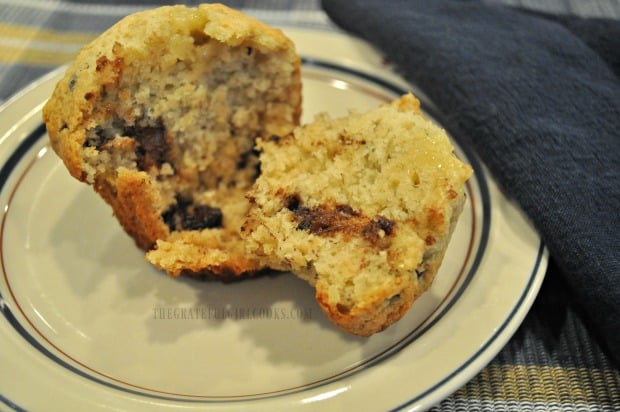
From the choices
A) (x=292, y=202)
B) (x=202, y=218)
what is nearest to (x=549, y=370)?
(x=292, y=202)

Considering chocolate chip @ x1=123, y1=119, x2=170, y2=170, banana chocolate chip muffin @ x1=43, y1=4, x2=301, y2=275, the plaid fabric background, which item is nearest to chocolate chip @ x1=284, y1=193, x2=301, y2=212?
banana chocolate chip muffin @ x1=43, y1=4, x2=301, y2=275

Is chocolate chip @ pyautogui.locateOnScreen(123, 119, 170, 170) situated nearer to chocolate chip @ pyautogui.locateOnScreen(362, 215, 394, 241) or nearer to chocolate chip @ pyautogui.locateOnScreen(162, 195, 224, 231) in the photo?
chocolate chip @ pyautogui.locateOnScreen(162, 195, 224, 231)

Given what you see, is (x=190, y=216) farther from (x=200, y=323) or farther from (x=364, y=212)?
(x=364, y=212)

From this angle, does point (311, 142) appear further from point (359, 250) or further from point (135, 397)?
point (135, 397)

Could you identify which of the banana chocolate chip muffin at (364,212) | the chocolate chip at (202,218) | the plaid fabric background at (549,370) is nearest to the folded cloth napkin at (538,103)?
the plaid fabric background at (549,370)

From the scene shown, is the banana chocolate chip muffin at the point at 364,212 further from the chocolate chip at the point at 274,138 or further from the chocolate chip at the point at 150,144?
the chocolate chip at the point at 150,144

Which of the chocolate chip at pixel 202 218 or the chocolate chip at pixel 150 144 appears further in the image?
the chocolate chip at pixel 202 218

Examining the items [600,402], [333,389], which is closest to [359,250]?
[333,389]
